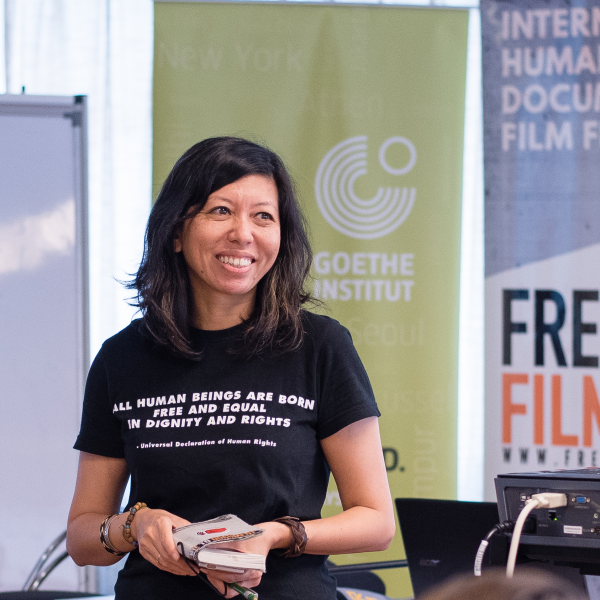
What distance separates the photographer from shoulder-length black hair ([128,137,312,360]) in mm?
1366

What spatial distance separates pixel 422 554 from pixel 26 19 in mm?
3082

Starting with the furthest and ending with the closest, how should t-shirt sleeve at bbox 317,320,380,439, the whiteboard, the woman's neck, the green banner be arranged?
the green banner, the whiteboard, the woman's neck, t-shirt sleeve at bbox 317,320,380,439

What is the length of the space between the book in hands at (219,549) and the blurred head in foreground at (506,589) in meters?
0.59

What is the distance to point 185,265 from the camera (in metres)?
1.49

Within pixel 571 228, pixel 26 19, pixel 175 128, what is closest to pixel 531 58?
pixel 571 228

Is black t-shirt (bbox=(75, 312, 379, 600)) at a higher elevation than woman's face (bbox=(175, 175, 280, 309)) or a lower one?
lower

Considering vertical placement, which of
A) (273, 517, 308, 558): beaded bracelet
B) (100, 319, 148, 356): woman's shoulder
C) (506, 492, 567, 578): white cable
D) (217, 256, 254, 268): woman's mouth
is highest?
(217, 256, 254, 268): woman's mouth

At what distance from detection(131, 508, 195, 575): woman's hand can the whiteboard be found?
69.1 inches

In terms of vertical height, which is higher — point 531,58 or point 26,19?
point 26,19

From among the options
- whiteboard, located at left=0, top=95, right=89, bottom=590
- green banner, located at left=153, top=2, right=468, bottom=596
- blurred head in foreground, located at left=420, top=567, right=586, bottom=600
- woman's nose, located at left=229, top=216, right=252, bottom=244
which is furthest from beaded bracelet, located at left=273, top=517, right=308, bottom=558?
green banner, located at left=153, top=2, right=468, bottom=596

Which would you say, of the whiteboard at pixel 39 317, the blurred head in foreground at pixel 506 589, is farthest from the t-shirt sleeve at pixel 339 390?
the whiteboard at pixel 39 317

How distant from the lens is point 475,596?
0.52 meters

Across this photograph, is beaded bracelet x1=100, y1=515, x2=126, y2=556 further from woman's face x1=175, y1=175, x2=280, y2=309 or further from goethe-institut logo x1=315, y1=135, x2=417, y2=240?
goethe-institut logo x1=315, y1=135, x2=417, y2=240

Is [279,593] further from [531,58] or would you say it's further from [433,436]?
[531,58]
